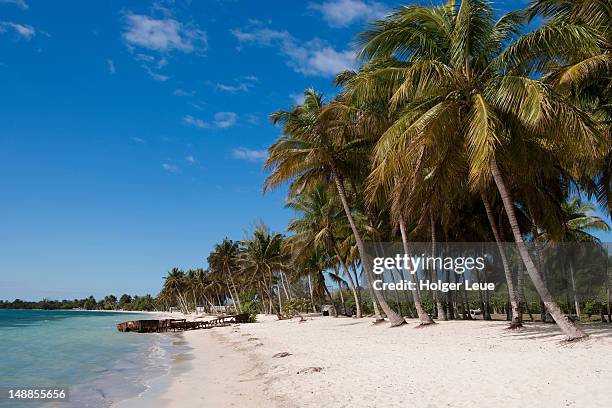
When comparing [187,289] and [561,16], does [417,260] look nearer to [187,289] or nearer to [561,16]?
[561,16]

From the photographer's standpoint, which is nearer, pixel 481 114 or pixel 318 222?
pixel 481 114

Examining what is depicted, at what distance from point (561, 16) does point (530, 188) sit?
612 centimetres

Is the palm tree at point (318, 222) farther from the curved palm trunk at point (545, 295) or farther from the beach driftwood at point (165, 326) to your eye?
the curved palm trunk at point (545, 295)

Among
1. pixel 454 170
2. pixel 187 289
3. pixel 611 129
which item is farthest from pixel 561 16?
pixel 187 289

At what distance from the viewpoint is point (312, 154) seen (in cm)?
2059

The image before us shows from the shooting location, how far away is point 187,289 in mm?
103375

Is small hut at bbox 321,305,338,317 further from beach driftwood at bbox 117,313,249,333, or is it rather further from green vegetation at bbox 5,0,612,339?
green vegetation at bbox 5,0,612,339

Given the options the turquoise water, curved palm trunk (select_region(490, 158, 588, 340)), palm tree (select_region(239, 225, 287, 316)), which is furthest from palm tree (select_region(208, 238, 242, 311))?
curved palm trunk (select_region(490, 158, 588, 340))

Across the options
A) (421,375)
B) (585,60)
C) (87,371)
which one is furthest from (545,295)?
(87,371)

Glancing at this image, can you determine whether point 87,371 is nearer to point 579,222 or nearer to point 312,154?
point 312,154

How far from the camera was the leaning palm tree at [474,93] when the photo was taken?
11.0 metres

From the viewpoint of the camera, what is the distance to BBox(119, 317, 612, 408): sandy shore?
7.18 m

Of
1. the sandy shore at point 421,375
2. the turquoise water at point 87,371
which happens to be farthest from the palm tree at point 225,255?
the sandy shore at point 421,375

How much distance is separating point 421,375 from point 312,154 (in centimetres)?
1304
